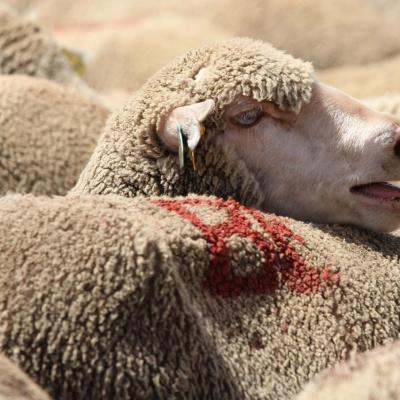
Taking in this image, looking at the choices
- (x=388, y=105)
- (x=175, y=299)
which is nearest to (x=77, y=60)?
(x=388, y=105)

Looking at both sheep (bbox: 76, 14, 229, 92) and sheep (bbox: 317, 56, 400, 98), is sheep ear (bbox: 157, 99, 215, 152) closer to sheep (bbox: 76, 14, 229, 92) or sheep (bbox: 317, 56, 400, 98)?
sheep (bbox: 317, 56, 400, 98)

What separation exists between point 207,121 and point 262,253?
2.37ft

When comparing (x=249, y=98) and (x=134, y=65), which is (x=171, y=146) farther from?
(x=134, y=65)

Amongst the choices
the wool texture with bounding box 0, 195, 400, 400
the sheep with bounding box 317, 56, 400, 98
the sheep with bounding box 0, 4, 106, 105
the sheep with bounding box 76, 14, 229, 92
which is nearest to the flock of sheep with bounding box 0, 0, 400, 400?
the wool texture with bounding box 0, 195, 400, 400

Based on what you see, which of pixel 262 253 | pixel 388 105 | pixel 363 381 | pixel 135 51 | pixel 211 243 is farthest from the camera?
pixel 135 51

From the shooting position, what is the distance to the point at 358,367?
3.14m

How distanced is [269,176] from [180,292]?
40.1 inches

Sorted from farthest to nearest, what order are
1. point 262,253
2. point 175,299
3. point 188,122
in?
1. point 188,122
2. point 262,253
3. point 175,299

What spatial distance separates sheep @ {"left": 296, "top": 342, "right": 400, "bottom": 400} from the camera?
9.79 ft

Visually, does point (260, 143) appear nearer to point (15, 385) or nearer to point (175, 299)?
point (175, 299)

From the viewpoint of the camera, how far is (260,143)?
4.39 m

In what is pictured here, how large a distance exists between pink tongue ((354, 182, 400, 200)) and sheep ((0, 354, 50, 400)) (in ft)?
5.49

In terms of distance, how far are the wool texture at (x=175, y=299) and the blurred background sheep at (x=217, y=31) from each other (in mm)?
6235

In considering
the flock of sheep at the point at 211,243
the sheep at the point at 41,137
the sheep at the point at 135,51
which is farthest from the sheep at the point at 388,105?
the sheep at the point at 135,51
